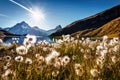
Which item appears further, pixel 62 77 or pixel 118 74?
pixel 62 77

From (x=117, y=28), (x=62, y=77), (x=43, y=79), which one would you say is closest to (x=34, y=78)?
(x=43, y=79)

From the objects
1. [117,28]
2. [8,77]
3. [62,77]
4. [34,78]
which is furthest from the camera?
[117,28]

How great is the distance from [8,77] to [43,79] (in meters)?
0.84

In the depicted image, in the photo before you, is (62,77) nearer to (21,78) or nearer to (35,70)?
(35,70)

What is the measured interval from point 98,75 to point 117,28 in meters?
162

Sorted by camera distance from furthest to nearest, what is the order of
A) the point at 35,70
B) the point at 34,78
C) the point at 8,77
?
the point at 35,70 < the point at 34,78 < the point at 8,77

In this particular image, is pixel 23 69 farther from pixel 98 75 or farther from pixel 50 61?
pixel 98 75

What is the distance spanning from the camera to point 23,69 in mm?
6137

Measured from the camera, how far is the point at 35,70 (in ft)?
19.1

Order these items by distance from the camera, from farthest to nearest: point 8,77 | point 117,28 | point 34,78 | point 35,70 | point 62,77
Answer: point 117,28, point 62,77, point 35,70, point 34,78, point 8,77


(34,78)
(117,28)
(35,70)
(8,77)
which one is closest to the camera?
(8,77)

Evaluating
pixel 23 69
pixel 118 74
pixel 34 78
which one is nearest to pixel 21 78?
pixel 34 78

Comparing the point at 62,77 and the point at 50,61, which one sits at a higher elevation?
the point at 50,61

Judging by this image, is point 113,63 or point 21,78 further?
point 113,63
